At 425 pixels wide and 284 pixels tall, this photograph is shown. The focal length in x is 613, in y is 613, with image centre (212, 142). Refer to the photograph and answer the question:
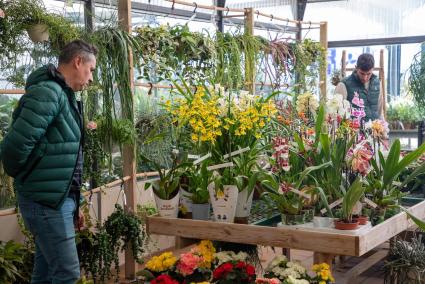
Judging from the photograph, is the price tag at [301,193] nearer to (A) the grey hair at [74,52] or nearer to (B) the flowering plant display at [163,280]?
(B) the flowering plant display at [163,280]

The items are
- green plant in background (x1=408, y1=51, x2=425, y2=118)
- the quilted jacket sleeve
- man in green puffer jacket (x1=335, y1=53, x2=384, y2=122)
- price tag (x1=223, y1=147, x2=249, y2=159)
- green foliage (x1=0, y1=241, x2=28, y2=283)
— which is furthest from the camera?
green plant in background (x1=408, y1=51, x2=425, y2=118)

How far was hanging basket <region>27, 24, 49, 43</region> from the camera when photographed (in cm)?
363

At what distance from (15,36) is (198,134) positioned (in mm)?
1322

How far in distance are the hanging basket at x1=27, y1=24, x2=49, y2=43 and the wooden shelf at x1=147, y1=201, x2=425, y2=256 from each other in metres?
1.36

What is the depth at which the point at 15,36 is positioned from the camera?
11.7 feet

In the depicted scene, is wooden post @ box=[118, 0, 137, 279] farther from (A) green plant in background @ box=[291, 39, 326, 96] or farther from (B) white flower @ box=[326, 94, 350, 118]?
(A) green plant in background @ box=[291, 39, 326, 96]

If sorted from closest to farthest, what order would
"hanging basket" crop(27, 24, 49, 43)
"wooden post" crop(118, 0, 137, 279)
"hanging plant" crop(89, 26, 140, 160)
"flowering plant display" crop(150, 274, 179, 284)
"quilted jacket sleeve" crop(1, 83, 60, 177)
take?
1. "flowering plant display" crop(150, 274, 179, 284)
2. "quilted jacket sleeve" crop(1, 83, 60, 177)
3. "hanging basket" crop(27, 24, 49, 43)
4. "hanging plant" crop(89, 26, 140, 160)
5. "wooden post" crop(118, 0, 137, 279)

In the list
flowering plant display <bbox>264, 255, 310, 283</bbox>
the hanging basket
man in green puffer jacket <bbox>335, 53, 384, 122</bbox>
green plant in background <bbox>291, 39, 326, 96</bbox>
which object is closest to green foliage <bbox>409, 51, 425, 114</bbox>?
man in green puffer jacket <bbox>335, 53, 384, 122</bbox>

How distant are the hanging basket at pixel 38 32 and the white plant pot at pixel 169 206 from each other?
1.31 metres

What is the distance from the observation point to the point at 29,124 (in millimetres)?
2654

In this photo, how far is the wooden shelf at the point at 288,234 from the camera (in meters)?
2.60

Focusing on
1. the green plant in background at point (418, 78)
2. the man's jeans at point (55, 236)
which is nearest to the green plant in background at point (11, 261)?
the man's jeans at point (55, 236)

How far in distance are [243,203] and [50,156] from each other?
0.93 metres

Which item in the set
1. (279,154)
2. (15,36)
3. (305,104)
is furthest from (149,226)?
(15,36)
